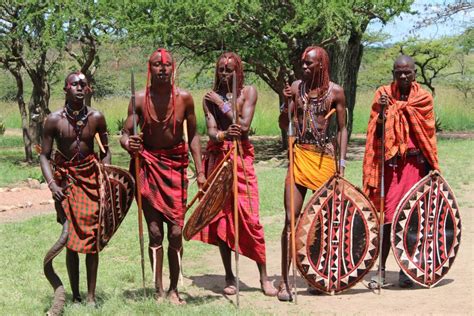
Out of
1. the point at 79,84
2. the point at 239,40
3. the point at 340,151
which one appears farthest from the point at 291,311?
the point at 239,40

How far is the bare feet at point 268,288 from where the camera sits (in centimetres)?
570

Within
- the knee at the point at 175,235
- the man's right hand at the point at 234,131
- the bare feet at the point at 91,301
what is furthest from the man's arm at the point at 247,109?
the bare feet at the point at 91,301

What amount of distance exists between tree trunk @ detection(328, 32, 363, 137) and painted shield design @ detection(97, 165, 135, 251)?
10.8m

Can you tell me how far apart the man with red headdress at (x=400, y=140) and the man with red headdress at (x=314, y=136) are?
0.35 metres

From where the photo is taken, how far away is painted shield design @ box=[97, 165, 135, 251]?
16.8 ft

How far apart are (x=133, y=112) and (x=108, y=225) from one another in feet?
2.71

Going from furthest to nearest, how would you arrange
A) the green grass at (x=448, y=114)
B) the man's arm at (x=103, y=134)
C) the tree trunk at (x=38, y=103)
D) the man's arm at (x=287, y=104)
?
the green grass at (x=448, y=114)
the tree trunk at (x=38, y=103)
the man's arm at (x=287, y=104)
the man's arm at (x=103, y=134)

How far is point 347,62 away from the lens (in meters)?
16.4

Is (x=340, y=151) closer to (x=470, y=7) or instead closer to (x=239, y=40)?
(x=239, y=40)

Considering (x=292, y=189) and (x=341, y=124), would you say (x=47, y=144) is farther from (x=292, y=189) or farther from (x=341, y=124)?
(x=341, y=124)

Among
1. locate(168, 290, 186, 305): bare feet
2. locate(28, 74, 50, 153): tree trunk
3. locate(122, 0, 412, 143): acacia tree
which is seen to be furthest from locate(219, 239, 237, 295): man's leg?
locate(28, 74, 50, 153): tree trunk

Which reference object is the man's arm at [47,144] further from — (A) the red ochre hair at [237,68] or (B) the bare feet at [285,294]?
(B) the bare feet at [285,294]

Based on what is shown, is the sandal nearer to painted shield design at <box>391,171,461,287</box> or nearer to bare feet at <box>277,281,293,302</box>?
painted shield design at <box>391,171,461,287</box>

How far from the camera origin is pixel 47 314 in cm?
498
